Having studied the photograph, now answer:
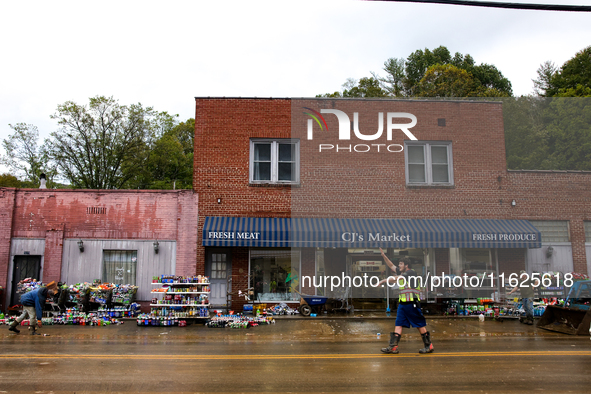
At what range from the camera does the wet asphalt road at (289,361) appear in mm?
6961

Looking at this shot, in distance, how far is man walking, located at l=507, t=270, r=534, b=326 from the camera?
45.1 ft

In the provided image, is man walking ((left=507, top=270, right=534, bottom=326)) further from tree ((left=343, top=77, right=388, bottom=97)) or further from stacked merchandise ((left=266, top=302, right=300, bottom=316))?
tree ((left=343, top=77, right=388, bottom=97))

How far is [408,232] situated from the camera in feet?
52.1

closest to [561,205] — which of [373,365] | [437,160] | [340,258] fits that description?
[437,160]

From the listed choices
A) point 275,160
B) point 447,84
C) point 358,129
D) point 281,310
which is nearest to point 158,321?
point 281,310

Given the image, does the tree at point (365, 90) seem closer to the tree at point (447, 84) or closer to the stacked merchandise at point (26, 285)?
the tree at point (447, 84)

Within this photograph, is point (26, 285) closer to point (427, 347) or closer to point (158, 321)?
point (158, 321)

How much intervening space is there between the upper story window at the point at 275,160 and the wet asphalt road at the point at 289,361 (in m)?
6.12

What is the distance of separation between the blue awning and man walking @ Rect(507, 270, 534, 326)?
1.19 m

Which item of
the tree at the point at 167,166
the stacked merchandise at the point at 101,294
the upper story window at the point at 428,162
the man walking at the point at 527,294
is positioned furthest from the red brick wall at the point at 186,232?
the tree at the point at 167,166

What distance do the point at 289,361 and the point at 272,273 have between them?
26.1 feet

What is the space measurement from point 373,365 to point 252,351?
2.82m

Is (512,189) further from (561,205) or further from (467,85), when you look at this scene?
(467,85)

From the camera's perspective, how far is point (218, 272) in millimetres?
16703
